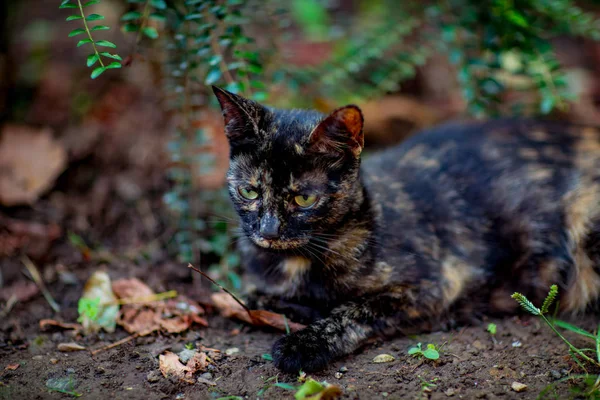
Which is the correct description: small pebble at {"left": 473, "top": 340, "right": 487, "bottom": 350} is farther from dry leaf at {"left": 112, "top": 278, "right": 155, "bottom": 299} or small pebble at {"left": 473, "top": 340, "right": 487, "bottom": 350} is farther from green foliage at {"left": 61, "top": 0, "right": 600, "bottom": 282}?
dry leaf at {"left": 112, "top": 278, "right": 155, "bottom": 299}

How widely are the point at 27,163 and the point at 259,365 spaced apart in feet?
9.14

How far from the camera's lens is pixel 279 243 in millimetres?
2676

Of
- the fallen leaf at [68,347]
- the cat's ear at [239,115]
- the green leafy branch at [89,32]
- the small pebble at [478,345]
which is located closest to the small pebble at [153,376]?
the fallen leaf at [68,347]

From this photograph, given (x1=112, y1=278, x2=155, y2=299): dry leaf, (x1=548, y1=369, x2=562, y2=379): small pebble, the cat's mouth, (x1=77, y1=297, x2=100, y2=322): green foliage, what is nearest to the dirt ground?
(x1=548, y1=369, x2=562, y2=379): small pebble

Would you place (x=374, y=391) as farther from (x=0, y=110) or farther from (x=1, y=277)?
(x=0, y=110)

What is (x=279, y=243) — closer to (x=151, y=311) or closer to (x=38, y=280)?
(x=151, y=311)

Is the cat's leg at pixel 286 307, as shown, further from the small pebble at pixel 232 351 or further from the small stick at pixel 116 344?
the small stick at pixel 116 344

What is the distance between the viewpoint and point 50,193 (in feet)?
14.1

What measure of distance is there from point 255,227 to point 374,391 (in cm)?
97

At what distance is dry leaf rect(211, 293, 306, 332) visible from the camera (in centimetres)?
305

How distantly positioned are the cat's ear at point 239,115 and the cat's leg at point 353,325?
1.05 metres

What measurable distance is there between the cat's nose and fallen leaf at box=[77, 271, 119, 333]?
43.7 inches

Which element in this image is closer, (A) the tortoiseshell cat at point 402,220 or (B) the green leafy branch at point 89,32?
(B) the green leafy branch at point 89,32

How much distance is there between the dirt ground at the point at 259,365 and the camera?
2477 millimetres
